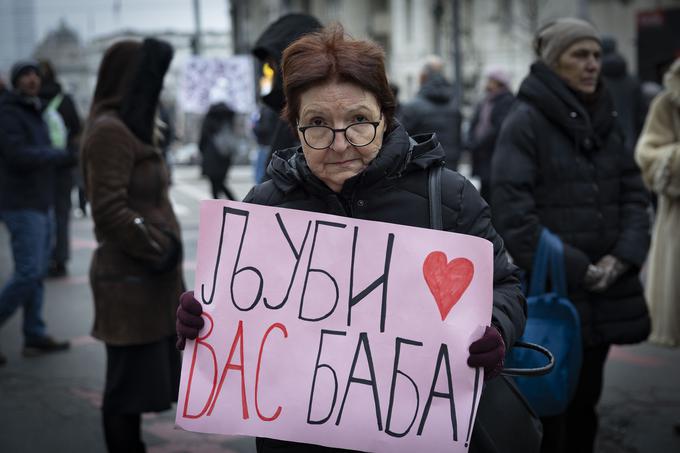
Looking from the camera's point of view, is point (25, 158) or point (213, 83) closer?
point (25, 158)

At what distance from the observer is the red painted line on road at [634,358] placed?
551cm

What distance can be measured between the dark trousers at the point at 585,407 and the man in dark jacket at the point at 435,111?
4.36 meters

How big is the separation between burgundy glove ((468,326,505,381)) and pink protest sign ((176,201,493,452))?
27 mm

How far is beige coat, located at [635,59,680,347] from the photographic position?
4504mm

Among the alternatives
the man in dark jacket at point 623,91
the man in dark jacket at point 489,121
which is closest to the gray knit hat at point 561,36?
the man in dark jacket at point 623,91

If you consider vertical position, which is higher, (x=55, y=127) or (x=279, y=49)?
(x=279, y=49)

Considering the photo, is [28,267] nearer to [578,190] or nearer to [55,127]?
[55,127]

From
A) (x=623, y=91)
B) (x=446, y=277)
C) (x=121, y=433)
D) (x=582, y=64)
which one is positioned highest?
(x=623, y=91)

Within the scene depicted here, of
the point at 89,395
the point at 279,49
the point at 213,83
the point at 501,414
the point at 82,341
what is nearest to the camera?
the point at 501,414

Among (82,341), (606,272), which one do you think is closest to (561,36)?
(606,272)

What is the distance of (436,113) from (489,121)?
2.74ft

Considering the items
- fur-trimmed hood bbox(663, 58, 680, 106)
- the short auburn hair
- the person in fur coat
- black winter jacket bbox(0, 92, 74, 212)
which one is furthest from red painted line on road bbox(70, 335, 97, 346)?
the short auburn hair

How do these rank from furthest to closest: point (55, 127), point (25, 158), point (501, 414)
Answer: point (55, 127) < point (25, 158) < point (501, 414)

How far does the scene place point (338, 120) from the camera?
214cm
